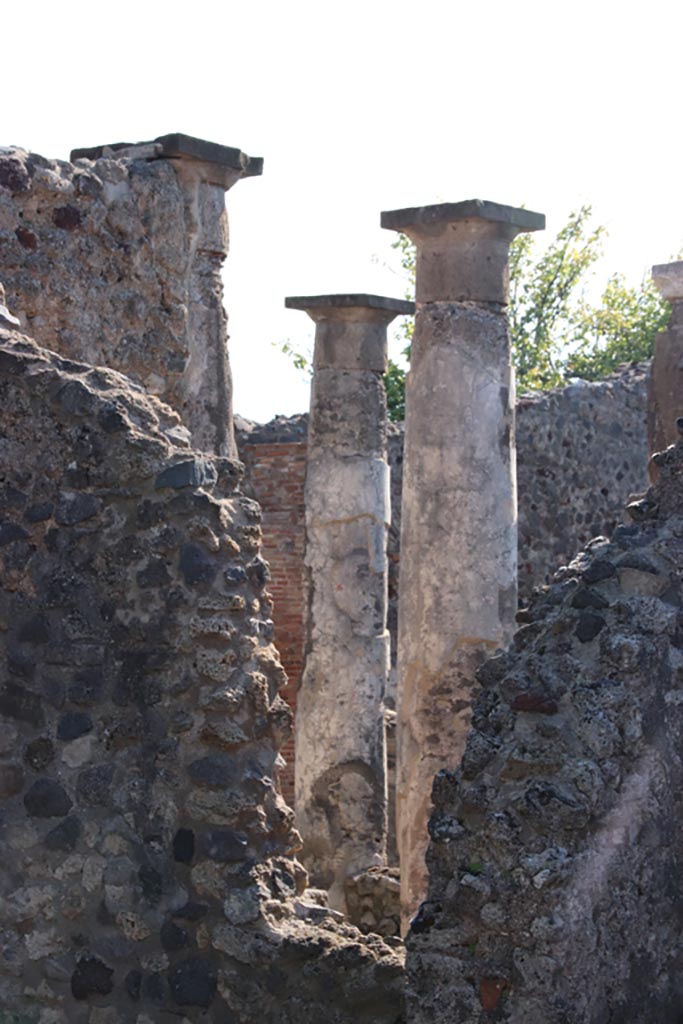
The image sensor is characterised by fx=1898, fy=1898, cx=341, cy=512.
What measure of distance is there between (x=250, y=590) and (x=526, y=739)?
1.23 metres

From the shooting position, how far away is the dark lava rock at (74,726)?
5473 mm

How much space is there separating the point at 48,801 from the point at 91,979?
52cm

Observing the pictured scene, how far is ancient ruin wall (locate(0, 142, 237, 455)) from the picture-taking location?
723 cm

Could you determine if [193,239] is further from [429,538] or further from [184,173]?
[429,538]

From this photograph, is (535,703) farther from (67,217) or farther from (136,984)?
(67,217)

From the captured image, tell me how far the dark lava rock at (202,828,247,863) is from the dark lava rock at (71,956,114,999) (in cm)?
44

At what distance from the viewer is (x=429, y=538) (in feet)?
30.6

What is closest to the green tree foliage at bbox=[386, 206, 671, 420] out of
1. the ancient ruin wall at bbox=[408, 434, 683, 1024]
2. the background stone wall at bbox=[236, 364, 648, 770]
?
the background stone wall at bbox=[236, 364, 648, 770]

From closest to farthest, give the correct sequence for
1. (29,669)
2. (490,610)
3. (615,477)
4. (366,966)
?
Result: 1. (366,966)
2. (29,669)
3. (490,610)
4. (615,477)

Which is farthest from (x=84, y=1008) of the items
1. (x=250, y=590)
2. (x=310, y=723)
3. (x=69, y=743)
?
(x=310, y=723)

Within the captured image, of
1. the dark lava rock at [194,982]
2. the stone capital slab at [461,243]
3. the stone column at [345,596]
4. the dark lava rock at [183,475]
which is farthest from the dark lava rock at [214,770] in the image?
the stone column at [345,596]

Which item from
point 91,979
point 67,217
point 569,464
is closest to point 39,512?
point 91,979

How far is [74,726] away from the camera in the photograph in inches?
216

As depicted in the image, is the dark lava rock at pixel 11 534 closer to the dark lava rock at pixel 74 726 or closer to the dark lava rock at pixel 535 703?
the dark lava rock at pixel 74 726
